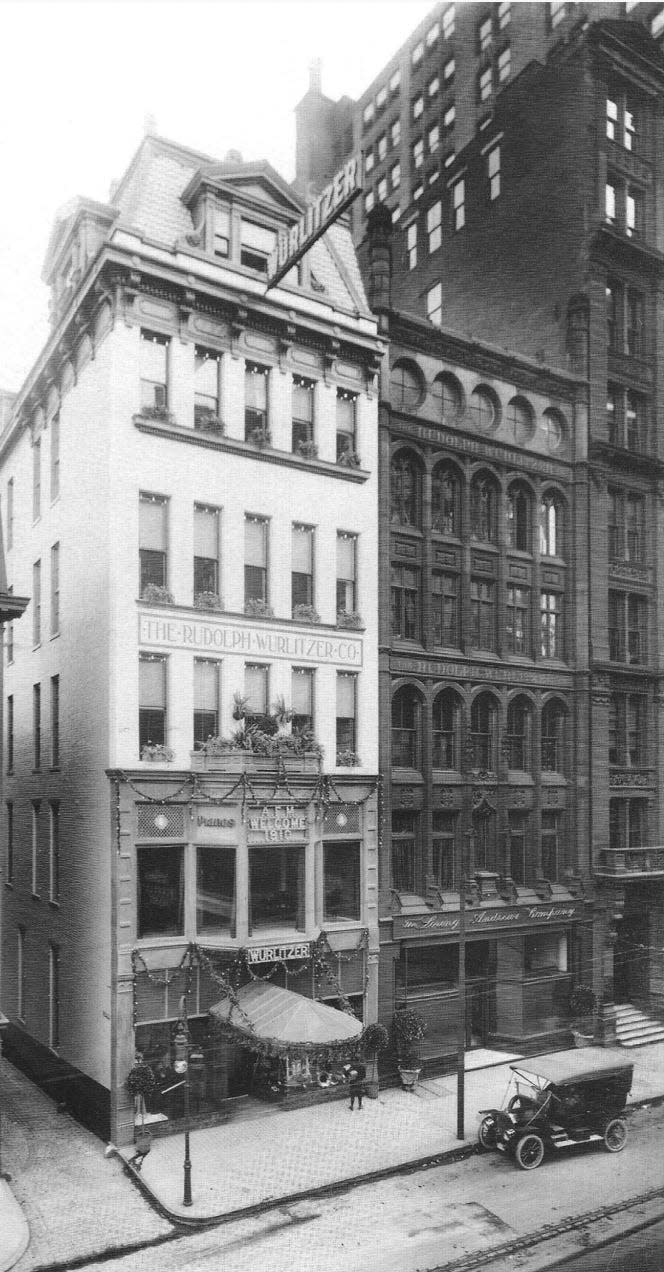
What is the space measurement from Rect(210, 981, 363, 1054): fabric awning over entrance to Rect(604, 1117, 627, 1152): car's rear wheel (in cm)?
559

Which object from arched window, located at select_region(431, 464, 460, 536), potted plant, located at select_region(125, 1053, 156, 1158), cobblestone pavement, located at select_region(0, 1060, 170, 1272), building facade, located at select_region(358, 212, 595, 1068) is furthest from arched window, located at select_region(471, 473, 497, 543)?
cobblestone pavement, located at select_region(0, 1060, 170, 1272)

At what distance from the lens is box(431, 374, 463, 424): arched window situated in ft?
90.5

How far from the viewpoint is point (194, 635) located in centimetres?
2222

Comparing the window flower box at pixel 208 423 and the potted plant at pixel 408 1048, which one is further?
the potted plant at pixel 408 1048

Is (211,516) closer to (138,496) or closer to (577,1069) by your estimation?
(138,496)

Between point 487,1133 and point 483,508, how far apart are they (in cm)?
1636

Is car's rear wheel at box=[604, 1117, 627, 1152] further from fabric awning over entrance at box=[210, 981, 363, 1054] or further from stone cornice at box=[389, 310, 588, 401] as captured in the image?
stone cornice at box=[389, 310, 588, 401]

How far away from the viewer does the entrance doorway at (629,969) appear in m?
29.7

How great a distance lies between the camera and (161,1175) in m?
18.6

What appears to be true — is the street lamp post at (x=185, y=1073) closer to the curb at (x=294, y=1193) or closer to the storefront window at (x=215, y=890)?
the curb at (x=294, y=1193)

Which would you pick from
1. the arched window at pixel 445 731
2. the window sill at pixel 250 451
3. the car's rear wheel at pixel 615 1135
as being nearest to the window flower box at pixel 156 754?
the window sill at pixel 250 451

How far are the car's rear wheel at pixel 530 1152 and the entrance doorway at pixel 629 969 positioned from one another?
36.6 ft

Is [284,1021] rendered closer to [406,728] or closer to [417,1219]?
[417,1219]

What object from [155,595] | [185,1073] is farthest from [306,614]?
[185,1073]
